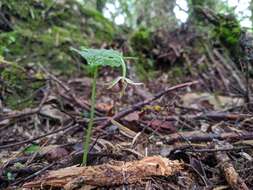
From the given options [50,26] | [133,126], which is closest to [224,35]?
[50,26]

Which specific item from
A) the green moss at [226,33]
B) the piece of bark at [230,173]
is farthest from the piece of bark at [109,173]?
the green moss at [226,33]

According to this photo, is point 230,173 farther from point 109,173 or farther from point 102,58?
point 102,58

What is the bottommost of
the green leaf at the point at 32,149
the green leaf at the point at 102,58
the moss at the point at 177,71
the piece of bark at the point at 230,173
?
the piece of bark at the point at 230,173

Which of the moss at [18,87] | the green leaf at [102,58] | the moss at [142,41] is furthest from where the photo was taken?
the moss at [142,41]

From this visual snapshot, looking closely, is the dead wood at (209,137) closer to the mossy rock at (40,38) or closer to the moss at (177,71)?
the mossy rock at (40,38)

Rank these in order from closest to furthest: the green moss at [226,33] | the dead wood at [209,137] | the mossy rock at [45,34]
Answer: the dead wood at [209,137] < the mossy rock at [45,34] < the green moss at [226,33]

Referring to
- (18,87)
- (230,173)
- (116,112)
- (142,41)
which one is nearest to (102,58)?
(230,173)

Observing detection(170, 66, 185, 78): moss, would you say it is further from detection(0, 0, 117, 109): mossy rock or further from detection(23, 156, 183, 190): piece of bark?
detection(23, 156, 183, 190): piece of bark

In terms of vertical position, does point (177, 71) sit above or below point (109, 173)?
above
